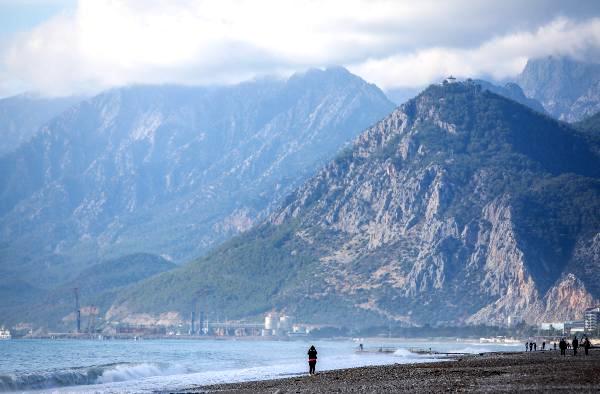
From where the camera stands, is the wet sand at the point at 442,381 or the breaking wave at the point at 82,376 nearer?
the wet sand at the point at 442,381

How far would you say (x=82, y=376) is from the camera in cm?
15800

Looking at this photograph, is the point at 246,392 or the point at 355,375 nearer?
the point at 246,392

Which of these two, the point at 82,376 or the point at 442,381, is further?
the point at 82,376

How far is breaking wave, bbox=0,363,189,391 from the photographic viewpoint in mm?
145000

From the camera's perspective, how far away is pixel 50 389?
141375 millimetres

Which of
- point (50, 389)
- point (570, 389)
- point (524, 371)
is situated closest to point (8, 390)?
point (50, 389)

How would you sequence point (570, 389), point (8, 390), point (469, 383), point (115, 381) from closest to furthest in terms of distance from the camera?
point (570, 389)
point (469, 383)
point (8, 390)
point (115, 381)

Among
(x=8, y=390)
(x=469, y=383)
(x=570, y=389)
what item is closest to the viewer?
(x=570, y=389)

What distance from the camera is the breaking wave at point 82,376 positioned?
145000mm

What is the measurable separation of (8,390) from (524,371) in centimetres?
5834

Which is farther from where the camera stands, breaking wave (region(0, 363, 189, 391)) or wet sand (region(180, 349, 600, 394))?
breaking wave (region(0, 363, 189, 391))

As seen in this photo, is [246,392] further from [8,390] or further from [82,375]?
[82,375]

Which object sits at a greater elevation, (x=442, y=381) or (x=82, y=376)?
(x=442, y=381)

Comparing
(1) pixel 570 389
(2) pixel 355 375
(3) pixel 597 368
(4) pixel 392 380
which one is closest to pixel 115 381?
(2) pixel 355 375
